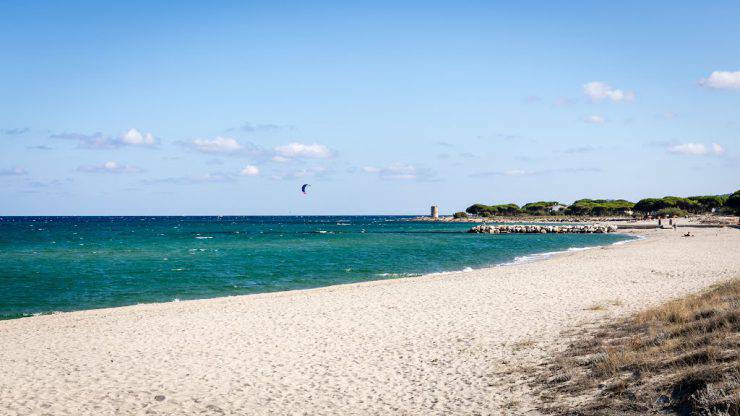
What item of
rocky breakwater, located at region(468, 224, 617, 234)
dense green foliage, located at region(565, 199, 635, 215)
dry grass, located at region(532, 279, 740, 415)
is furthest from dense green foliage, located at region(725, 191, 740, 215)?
dry grass, located at region(532, 279, 740, 415)

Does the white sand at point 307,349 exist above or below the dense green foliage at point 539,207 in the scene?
below

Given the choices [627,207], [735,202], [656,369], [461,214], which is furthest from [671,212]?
[656,369]

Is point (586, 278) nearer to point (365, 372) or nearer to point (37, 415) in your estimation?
point (365, 372)

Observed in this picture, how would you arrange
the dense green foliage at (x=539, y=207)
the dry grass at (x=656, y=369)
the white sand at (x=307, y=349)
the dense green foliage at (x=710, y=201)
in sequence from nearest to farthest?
the dry grass at (x=656, y=369) → the white sand at (x=307, y=349) → the dense green foliage at (x=710, y=201) → the dense green foliage at (x=539, y=207)

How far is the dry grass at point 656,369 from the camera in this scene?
23.6 feet

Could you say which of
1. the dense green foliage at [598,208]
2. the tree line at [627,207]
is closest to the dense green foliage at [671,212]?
the tree line at [627,207]

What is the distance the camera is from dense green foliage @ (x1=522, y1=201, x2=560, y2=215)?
17100 centimetres

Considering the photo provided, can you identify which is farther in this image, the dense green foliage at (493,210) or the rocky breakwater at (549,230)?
the dense green foliage at (493,210)

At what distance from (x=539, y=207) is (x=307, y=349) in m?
168

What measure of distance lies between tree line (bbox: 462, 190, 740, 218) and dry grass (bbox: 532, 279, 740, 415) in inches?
4346

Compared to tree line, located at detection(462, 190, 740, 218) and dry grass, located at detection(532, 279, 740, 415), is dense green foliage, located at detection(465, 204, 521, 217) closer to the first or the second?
tree line, located at detection(462, 190, 740, 218)

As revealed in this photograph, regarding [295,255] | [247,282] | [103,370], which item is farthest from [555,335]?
[295,255]

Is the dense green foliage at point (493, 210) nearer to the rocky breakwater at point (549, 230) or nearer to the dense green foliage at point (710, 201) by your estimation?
the dense green foliage at point (710, 201)

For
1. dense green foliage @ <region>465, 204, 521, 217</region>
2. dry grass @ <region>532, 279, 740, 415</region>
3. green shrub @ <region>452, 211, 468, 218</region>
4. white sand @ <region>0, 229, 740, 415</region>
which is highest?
dense green foliage @ <region>465, 204, 521, 217</region>
